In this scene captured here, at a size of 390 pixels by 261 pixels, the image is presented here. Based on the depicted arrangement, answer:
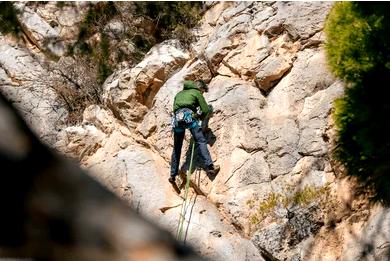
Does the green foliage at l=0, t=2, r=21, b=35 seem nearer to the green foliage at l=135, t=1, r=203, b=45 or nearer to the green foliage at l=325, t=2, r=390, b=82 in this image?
the green foliage at l=135, t=1, r=203, b=45

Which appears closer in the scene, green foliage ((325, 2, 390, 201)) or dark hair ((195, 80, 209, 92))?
green foliage ((325, 2, 390, 201))

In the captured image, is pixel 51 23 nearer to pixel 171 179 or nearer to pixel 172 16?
pixel 172 16

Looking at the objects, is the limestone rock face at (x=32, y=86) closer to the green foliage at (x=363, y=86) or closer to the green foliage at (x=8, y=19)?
the green foliage at (x=8, y=19)

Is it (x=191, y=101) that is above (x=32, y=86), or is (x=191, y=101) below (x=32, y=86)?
above

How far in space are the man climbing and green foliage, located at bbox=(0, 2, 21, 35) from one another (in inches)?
203

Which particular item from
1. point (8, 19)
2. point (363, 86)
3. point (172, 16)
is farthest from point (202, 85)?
point (8, 19)

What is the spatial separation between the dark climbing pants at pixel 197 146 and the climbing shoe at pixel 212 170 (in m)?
0.12

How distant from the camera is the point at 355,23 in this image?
6.41m

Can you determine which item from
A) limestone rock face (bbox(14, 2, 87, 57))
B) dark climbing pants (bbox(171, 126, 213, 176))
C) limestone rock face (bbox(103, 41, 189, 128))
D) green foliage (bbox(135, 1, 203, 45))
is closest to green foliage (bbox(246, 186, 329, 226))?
dark climbing pants (bbox(171, 126, 213, 176))

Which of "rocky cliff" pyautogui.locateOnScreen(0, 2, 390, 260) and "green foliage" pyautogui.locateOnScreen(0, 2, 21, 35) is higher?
"green foliage" pyautogui.locateOnScreen(0, 2, 21, 35)

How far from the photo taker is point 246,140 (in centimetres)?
1002

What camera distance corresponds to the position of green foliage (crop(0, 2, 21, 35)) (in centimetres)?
1328

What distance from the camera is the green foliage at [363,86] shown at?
595 cm

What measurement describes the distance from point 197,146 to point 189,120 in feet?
1.70
